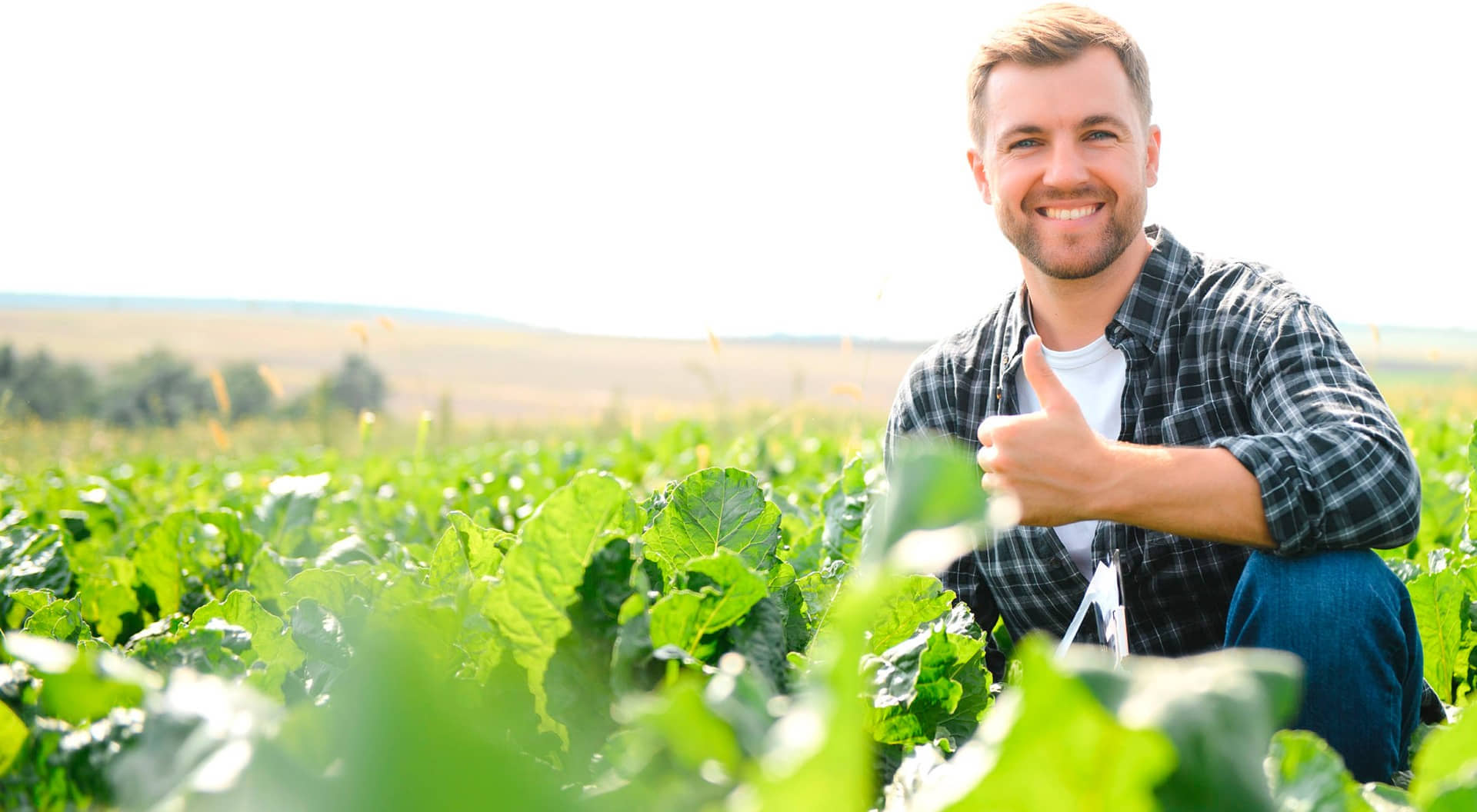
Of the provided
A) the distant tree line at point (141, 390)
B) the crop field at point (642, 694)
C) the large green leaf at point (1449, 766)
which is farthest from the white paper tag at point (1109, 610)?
the distant tree line at point (141, 390)

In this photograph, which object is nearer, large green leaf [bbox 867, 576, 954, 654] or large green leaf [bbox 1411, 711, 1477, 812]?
large green leaf [bbox 1411, 711, 1477, 812]

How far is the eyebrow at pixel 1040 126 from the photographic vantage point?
245cm

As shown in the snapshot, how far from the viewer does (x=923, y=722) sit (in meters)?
1.05

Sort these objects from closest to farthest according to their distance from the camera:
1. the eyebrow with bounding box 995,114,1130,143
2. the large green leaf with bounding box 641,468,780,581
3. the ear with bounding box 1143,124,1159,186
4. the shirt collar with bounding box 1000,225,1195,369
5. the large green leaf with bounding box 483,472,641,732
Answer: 1. the large green leaf with bounding box 483,472,641,732
2. the large green leaf with bounding box 641,468,780,581
3. the shirt collar with bounding box 1000,225,1195,369
4. the eyebrow with bounding box 995,114,1130,143
5. the ear with bounding box 1143,124,1159,186

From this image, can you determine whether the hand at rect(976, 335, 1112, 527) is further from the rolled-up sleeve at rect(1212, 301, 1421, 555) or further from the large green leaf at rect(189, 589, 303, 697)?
the large green leaf at rect(189, 589, 303, 697)

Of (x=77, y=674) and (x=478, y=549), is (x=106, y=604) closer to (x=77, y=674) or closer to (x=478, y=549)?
(x=478, y=549)

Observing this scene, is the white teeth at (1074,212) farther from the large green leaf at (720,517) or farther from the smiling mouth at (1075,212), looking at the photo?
the large green leaf at (720,517)

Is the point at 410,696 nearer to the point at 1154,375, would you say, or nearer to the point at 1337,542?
the point at 1337,542

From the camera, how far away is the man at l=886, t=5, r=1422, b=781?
5.16ft

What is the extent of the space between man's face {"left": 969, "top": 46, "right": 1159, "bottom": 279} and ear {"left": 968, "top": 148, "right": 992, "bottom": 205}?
30cm

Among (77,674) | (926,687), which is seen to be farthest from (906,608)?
(77,674)

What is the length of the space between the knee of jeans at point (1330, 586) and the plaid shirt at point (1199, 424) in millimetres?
30

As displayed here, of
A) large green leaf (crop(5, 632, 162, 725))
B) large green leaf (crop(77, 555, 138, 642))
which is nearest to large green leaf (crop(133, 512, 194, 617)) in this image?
large green leaf (crop(77, 555, 138, 642))

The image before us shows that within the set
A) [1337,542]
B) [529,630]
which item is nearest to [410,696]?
[529,630]
